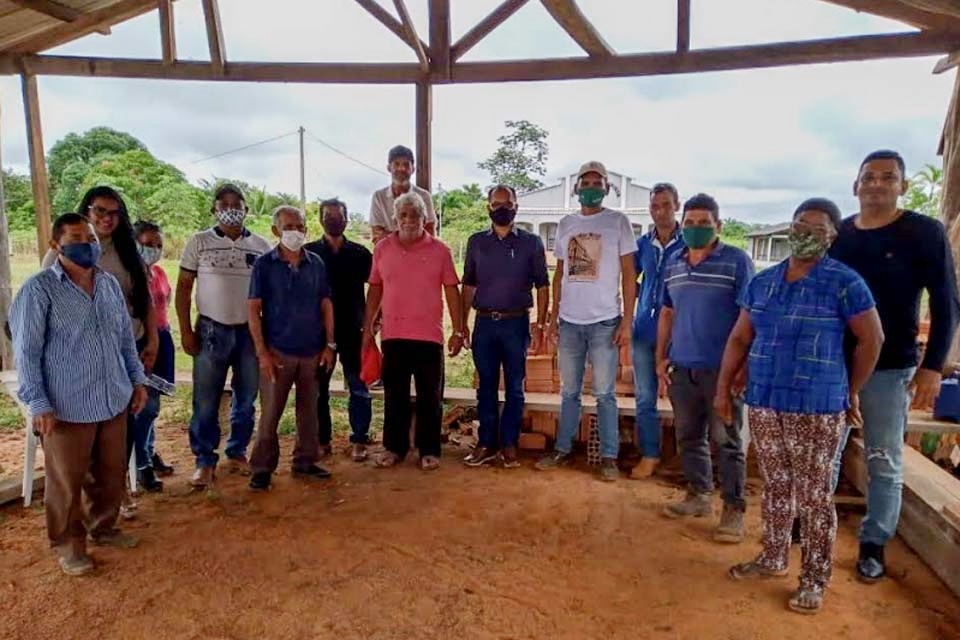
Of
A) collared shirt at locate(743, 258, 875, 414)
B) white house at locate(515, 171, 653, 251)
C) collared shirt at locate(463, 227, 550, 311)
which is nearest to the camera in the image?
collared shirt at locate(743, 258, 875, 414)

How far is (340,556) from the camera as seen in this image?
2.71 metres

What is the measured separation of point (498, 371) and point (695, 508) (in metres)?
1.35

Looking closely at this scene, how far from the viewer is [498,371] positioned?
3.82 meters

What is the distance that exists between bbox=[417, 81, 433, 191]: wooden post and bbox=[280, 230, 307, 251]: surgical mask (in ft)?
4.74

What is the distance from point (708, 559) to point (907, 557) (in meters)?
0.91

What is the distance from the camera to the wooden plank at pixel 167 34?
456 centimetres

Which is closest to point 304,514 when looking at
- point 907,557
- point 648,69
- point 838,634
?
point 838,634

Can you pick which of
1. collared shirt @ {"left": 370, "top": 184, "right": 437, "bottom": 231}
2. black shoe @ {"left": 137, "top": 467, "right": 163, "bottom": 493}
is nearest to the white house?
collared shirt @ {"left": 370, "top": 184, "right": 437, "bottom": 231}

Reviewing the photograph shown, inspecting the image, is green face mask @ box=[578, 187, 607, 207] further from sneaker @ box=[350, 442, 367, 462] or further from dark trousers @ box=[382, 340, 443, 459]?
sneaker @ box=[350, 442, 367, 462]

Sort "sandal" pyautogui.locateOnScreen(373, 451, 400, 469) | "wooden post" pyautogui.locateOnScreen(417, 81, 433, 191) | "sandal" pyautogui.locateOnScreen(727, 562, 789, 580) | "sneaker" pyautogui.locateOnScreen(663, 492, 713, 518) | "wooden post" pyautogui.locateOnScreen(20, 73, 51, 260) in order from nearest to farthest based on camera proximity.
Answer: "sandal" pyautogui.locateOnScreen(727, 562, 789, 580), "sneaker" pyautogui.locateOnScreen(663, 492, 713, 518), "sandal" pyautogui.locateOnScreen(373, 451, 400, 469), "wooden post" pyautogui.locateOnScreen(417, 81, 433, 191), "wooden post" pyautogui.locateOnScreen(20, 73, 51, 260)

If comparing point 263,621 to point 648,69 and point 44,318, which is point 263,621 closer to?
point 44,318

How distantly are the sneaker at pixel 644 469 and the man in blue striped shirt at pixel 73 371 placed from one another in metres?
2.76

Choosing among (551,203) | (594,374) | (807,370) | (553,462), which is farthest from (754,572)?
(551,203)

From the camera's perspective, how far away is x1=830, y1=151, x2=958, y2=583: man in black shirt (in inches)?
88.0
